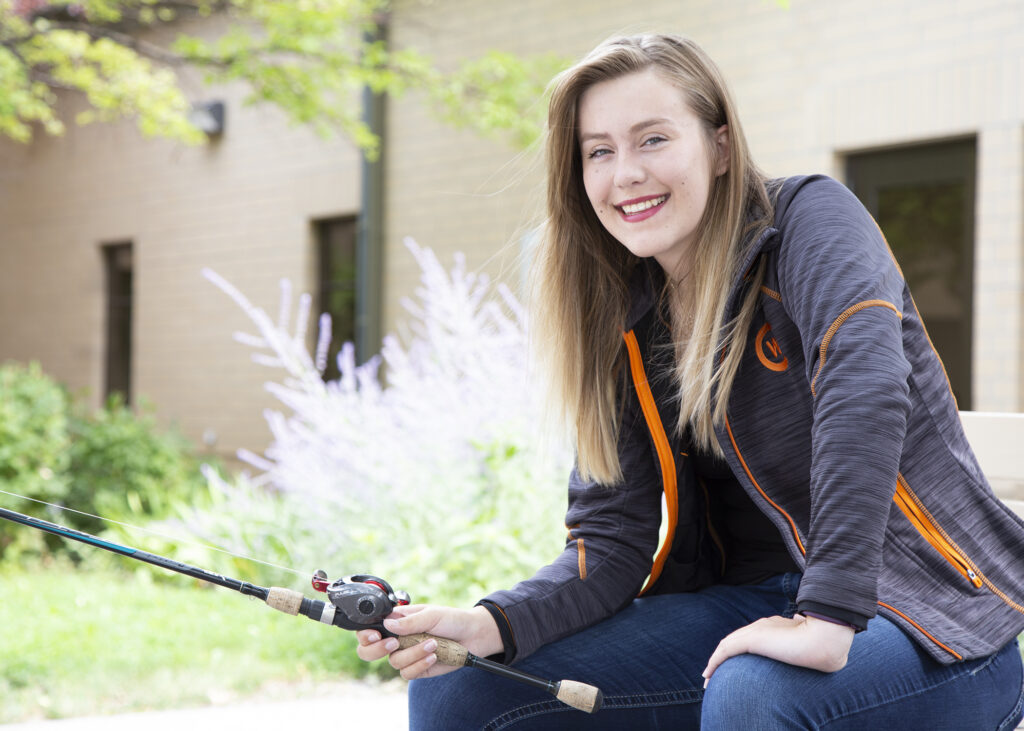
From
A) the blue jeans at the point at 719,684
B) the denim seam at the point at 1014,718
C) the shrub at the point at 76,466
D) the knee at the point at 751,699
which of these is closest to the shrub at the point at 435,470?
the blue jeans at the point at 719,684

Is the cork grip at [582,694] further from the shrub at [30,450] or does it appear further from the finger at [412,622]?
the shrub at [30,450]

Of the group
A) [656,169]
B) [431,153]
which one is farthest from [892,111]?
[656,169]

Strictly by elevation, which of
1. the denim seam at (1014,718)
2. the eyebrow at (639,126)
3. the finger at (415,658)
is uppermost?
the eyebrow at (639,126)

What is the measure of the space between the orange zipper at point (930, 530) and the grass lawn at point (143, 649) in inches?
114

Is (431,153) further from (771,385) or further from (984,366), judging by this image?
(771,385)

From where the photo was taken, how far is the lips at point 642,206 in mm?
1928

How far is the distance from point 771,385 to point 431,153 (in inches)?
257

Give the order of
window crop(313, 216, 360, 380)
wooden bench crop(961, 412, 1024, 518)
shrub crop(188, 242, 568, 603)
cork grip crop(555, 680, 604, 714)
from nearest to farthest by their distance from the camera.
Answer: cork grip crop(555, 680, 604, 714)
wooden bench crop(961, 412, 1024, 518)
shrub crop(188, 242, 568, 603)
window crop(313, 216, 360, 380)

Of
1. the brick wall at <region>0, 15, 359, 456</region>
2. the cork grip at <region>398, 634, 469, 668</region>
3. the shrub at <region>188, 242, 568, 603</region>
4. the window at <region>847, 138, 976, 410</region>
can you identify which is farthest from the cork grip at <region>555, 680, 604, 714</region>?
the brick wall at <region>0, 15, 359, 456</region>

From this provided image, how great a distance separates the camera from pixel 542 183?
221 centimetres

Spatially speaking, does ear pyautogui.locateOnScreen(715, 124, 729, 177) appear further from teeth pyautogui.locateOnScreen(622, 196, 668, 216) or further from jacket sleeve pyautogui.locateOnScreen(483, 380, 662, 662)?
jacket sleeve pyautogui.locateOnScreen(483, 380, 662, 662)

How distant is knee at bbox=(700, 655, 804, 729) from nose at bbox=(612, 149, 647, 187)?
2.72 feet

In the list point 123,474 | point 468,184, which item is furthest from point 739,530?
point 123,474

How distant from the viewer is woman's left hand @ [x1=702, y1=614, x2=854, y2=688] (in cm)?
144
